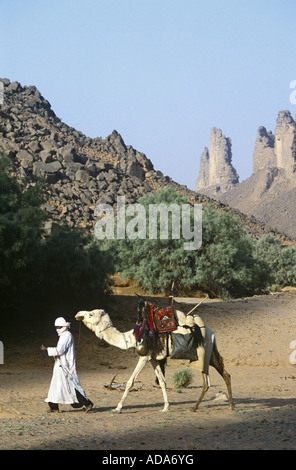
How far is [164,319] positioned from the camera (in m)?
12.0

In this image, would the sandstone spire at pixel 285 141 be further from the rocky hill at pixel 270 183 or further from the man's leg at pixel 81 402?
the man's leg at pixel 81 402

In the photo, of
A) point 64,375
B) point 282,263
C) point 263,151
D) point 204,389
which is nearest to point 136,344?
point 64,375

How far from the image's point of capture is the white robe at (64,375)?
461 inches

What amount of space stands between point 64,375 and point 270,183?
13371cm

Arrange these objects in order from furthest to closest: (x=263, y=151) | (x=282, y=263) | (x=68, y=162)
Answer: (x=263, y=151)
(x=68, y=162)
(x=282, y=263)

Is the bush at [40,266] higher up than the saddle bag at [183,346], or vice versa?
the bush at [40,266]

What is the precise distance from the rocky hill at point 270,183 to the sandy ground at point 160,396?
65.0 m

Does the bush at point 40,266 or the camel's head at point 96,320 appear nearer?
the camel's head at point 96,320

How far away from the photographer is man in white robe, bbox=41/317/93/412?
11.7m

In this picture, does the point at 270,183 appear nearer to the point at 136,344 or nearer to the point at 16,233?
the point at 16,233

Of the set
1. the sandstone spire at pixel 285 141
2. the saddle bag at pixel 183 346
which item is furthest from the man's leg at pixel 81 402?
the sandstone spire at pixel 285 141

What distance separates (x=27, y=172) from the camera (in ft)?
171

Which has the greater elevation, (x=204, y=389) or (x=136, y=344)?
(x=136, y=344)

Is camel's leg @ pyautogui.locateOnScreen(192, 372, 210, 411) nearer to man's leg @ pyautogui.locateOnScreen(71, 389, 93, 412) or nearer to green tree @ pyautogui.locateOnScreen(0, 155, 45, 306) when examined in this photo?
man's leg @ pyautogui.locateOnScreen(71, 389, 93, 412)
